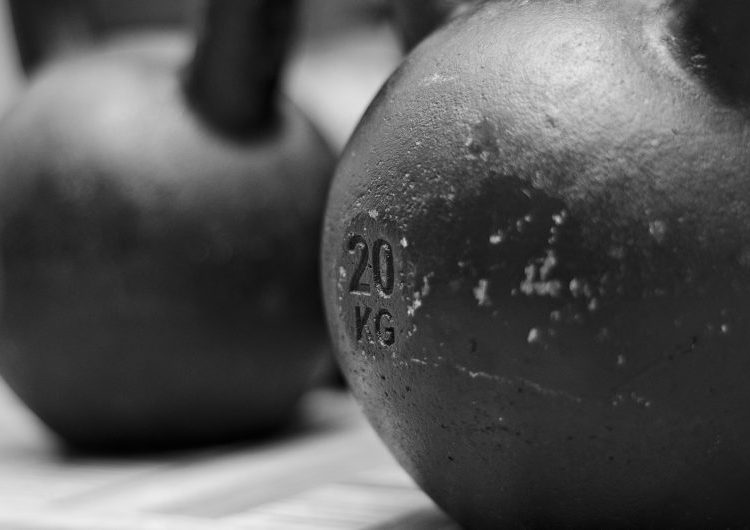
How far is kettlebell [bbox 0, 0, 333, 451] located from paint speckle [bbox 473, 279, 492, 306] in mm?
496

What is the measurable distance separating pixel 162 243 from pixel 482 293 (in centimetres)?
51

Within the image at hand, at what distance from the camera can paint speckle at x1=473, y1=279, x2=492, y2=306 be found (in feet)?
2.29

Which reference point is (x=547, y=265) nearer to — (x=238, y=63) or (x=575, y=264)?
(x=575, y=264)

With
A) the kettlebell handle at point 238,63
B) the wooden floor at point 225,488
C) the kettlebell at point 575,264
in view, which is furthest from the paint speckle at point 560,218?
the kettlebell handle at point 238,63

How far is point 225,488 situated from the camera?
1057 mm

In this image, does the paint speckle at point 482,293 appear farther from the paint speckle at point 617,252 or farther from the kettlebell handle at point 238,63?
the kettlebell handle at point 238,63

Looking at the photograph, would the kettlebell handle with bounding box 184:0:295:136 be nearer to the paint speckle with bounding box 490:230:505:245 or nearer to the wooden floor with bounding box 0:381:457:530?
the wooden floor with bounding box 0:381:457:530

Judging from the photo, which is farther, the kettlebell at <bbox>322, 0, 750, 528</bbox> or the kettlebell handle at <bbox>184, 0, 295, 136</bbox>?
the kettlebell handle at <bbox>184, 0, 295, 136</bbox>

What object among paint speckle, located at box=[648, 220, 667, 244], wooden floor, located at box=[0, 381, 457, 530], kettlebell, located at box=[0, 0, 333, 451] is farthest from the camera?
kettlebell, located at box=[0, 0, 333, 451]

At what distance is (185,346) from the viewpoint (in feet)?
3.76

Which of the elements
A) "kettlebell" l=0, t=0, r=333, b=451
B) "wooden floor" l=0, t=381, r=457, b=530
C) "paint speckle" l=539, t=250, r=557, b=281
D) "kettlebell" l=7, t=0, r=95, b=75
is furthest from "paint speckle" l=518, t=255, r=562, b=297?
"kettlebell" l=7, t=0, r=95, b=75

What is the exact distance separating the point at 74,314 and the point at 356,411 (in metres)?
0.47

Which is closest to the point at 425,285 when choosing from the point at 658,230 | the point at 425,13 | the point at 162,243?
the point at 658,230

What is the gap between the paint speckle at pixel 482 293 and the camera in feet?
2.29
